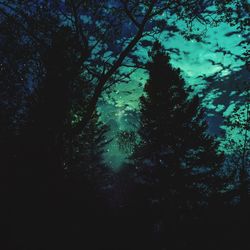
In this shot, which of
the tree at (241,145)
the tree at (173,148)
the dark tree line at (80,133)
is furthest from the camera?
the tree at (173,148)

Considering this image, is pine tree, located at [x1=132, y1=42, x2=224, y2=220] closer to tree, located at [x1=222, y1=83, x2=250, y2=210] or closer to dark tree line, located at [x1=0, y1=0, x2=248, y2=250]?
dark tree line, located at [x1=0, y1=0, x2=248, y2=250]

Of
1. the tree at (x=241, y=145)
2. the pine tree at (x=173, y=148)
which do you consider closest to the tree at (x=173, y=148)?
the pine tree at (x=173, y=148)

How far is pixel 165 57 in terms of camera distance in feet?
69.1

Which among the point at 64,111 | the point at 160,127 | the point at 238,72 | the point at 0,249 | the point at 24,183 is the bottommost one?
the point at 0,249

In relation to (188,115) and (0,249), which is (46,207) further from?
(188,115)

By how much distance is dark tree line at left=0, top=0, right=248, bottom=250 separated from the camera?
10117 millimetres

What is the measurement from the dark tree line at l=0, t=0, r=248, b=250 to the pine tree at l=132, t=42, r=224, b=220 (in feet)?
0.25

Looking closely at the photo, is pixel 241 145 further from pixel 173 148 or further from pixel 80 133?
pixel 80 133

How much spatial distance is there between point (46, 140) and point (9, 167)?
6.41 ft

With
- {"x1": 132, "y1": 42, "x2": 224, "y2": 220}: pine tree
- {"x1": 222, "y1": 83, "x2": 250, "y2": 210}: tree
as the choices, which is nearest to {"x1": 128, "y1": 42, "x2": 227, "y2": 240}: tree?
{"x1": 132, "y1": 42, "x2": 224, "y2": 220}: pine tree

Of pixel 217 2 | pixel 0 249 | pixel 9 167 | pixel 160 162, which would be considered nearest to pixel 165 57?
pixel 160 162

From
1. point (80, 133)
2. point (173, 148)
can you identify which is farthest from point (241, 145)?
point (80, 133)

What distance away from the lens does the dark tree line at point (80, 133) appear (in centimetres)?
1012

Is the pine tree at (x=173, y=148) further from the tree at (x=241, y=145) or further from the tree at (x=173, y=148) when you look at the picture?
the tree at (x=241, y=145)
